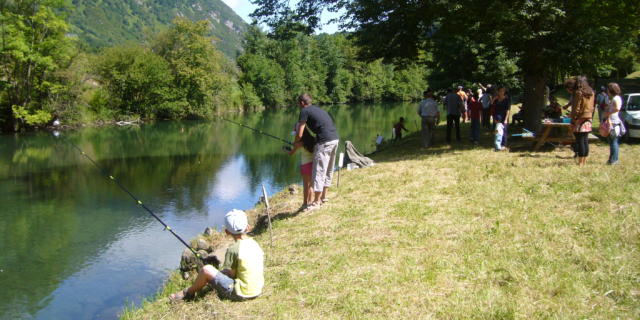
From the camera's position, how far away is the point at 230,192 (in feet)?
58.8

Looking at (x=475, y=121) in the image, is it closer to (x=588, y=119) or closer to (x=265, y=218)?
(x=588, y=119)

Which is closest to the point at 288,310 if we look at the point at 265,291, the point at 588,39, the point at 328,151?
the point at 265,291

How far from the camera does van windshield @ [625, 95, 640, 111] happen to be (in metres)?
14.4

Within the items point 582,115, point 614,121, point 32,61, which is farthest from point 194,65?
point 614,121

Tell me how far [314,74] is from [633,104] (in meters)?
68.1

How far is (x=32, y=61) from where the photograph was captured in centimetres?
3809

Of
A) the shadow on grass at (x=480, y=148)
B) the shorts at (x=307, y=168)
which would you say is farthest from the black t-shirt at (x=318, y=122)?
the shadow on grass at (x=480, y=148)

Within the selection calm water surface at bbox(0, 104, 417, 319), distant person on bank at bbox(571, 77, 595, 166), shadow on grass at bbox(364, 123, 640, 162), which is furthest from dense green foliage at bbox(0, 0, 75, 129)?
distant person on bank at bbox(571, 77, 595, 166)

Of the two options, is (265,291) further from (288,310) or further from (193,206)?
(193,206)

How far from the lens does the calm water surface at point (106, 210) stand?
31.9 feet

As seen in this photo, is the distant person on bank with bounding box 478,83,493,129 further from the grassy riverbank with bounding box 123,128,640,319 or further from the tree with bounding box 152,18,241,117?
the tree with bounding box 152,18,241,117

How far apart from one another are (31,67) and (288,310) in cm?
4188

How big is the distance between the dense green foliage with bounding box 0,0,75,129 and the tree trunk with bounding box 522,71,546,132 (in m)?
35.9

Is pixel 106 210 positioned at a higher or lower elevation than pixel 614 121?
lower
